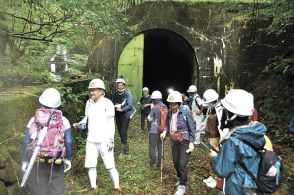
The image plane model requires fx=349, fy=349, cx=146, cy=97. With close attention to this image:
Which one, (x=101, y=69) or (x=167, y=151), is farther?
(x=101, y=69)

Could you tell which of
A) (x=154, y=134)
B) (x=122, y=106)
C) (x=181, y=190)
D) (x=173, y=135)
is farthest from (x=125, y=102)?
(x=181, y=190)

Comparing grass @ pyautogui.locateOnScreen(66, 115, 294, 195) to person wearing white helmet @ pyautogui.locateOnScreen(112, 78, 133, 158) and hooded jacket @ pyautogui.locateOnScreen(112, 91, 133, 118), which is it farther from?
hooded jacket @ pyautogui.locateOnScreen(112, 91, 133, 118)

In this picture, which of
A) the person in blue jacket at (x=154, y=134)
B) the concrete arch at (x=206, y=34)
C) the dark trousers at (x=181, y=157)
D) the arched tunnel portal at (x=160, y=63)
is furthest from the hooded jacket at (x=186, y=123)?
the arched tunnel portal at (x=160, y=63)

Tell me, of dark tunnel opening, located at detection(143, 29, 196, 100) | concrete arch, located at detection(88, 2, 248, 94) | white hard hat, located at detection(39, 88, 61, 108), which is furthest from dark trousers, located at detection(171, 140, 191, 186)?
dark tunnel opening, located at detection(143, 29, 196, 100)

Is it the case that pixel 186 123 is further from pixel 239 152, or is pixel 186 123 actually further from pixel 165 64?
pixel 165 64

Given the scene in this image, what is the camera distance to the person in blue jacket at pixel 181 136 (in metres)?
6.44

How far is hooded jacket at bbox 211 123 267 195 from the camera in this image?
11.0ft

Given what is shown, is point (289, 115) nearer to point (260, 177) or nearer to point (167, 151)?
point (167, 151)

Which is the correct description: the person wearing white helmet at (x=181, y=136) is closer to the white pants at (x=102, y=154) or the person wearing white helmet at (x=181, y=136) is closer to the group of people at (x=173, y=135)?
the group of people at (x=173, y=135)

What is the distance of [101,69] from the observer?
43.2 ft

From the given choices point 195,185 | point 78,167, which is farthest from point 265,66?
point 78,167

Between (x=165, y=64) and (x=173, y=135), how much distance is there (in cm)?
1422

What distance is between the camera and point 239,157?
3.38 meters

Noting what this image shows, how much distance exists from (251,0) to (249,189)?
12014mm
